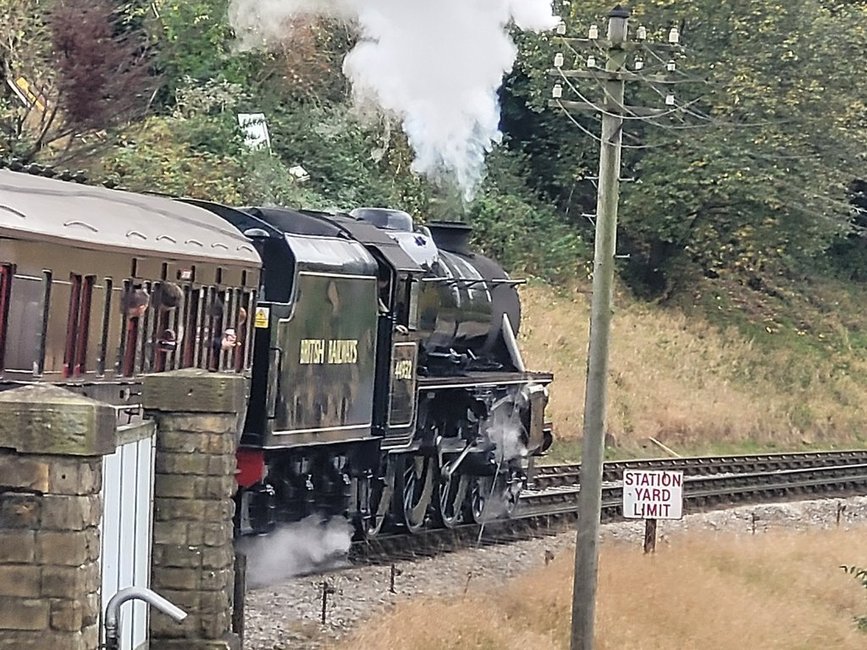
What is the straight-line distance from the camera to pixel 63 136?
2395cm

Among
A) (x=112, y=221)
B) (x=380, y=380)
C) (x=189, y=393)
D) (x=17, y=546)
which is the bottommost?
(x=17, y=546)

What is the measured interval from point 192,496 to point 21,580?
A: 2223 millimetres

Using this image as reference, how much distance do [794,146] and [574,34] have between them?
5114 millimetres

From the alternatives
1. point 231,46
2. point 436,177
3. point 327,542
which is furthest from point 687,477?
point 231,46

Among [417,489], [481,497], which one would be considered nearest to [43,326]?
[417,489]

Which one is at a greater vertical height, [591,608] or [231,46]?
[231,46]

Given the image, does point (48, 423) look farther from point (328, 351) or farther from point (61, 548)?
point (328, 351)

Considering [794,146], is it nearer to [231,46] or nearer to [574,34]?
[574,34]

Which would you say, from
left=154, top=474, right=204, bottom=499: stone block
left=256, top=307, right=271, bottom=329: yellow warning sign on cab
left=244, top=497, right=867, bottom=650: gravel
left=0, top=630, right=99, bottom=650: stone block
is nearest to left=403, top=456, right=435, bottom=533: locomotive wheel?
left=244, top=497, right=867, bottom=650: gravel

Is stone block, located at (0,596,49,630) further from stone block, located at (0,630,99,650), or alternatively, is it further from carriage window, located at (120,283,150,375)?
carriage window, located at (120,283,150,375)

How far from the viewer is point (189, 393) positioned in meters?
7.72

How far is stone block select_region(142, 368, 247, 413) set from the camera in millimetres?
7695

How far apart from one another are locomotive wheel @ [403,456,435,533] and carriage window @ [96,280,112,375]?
578 centimetres

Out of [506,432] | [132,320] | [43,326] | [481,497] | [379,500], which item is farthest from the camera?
[506,432]
